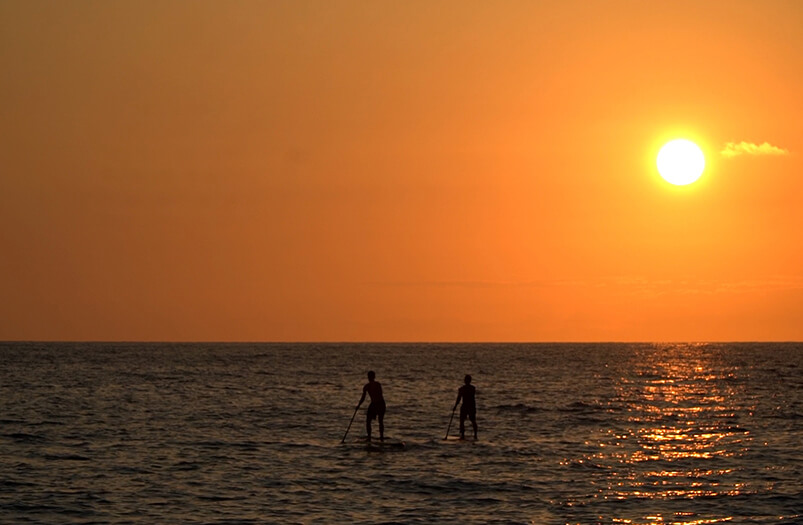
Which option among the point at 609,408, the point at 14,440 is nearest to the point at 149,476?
the point at 14,440

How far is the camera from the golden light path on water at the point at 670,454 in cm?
2420

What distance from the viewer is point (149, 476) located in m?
26.3

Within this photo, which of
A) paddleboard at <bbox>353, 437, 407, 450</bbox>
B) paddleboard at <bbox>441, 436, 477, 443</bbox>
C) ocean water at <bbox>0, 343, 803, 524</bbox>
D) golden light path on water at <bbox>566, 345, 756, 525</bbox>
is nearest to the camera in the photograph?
ocean water at <bbox>0, 343, 803, 524</bbox>

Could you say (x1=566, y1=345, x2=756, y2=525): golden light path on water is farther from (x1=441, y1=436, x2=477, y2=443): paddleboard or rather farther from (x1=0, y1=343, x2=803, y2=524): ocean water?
(x1=441, y1=436, x2=477, y2=443): paddleboard

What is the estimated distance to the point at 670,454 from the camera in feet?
103

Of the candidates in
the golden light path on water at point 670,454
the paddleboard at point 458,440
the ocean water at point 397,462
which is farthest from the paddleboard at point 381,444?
the golden light path on water at point 670,454

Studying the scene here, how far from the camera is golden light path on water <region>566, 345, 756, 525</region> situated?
2420 centimetres

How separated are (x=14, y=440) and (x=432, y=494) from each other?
15.9 m

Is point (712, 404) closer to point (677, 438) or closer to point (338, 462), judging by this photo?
point (677, 438)

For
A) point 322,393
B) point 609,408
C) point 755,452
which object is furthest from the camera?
point 322,393

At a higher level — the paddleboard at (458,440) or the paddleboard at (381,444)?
the paddleboard at (458,440)

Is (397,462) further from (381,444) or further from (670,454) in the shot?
(670,454)

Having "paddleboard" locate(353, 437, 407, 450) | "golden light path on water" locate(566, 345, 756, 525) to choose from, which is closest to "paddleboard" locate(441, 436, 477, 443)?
"paddleboard" locate(353, 437, 407, 450)

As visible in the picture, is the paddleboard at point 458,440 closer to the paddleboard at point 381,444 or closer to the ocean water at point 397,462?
the ocean water at point 397,462
